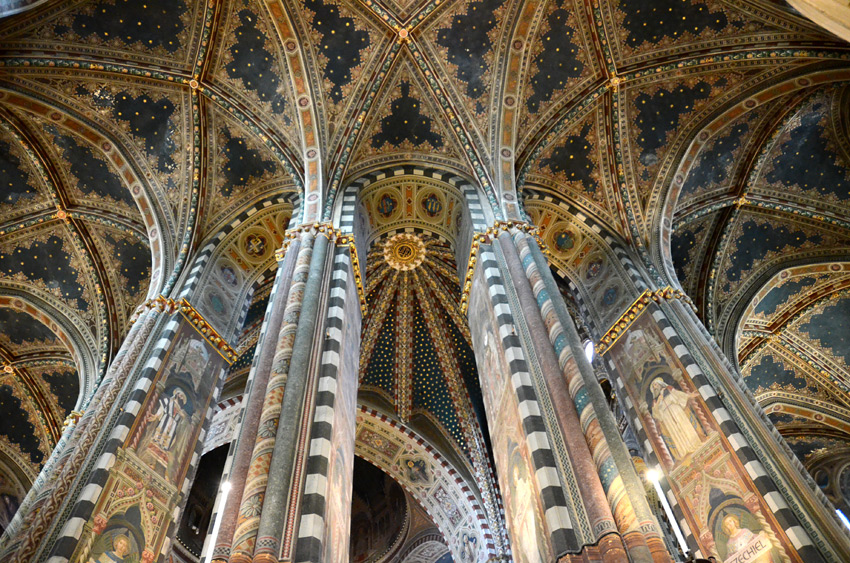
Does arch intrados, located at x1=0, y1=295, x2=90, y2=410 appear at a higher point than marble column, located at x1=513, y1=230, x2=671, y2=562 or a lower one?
higher

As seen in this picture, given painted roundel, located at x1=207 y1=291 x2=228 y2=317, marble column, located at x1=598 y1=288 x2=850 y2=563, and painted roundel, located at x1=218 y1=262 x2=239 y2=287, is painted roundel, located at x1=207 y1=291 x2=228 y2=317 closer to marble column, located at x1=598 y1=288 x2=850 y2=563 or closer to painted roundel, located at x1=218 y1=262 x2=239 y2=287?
painted roundel, located at x1=218 y1=262 x2=239 y2=287

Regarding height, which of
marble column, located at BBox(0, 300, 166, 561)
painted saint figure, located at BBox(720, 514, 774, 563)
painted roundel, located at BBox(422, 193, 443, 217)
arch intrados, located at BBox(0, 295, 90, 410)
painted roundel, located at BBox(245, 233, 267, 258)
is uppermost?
painted roundel, located at BBox(422, 193, 443, 217)

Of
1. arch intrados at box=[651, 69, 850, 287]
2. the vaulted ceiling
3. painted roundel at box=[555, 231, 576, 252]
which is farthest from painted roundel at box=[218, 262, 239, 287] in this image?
arch intrados at box=[651, 69, 850, 287]

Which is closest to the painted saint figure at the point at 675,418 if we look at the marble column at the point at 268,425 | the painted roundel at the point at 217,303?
the marble column at the point at 268,425

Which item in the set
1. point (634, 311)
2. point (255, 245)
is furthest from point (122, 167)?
point (634, 311)

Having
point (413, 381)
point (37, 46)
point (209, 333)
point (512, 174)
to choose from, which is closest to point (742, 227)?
point (512, 174)

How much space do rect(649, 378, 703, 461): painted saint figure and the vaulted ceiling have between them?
8.43 ft

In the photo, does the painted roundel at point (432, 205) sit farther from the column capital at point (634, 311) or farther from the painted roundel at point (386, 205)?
the column capital at point (634, 311)

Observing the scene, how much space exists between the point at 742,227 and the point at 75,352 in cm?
1484

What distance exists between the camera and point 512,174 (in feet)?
39.9

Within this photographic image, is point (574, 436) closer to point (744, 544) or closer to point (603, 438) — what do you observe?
point (603, 438)

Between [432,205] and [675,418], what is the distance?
6.44 meters

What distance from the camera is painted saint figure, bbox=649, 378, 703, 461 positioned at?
357 inches

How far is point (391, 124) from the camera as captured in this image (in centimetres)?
1297
